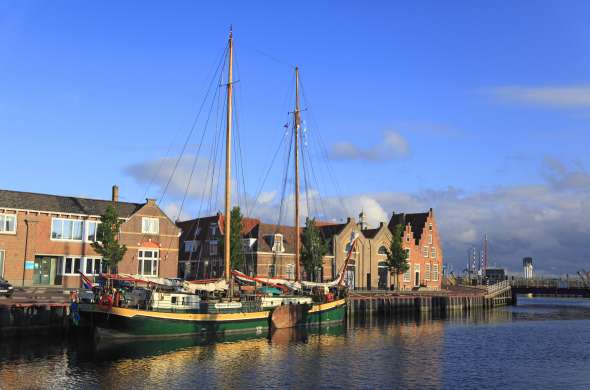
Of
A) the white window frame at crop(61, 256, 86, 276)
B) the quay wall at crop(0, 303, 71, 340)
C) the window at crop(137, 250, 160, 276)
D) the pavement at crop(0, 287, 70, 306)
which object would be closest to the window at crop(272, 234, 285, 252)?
the window at crop(137, 250, 160, 276)

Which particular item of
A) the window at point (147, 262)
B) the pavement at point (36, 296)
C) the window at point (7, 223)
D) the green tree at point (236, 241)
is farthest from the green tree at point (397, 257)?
the window at point (7, 223)

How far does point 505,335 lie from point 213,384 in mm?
35335

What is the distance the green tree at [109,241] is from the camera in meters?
60.6

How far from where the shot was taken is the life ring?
143 feet

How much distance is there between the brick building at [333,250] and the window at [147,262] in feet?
13.0

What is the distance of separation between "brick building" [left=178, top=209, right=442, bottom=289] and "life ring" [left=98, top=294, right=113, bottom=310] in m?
25.4

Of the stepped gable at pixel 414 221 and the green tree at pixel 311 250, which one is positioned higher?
the stepped gable at pixel 414 221

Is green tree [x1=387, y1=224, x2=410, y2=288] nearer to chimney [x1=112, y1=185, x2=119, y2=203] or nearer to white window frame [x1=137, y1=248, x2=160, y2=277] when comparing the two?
white window frame [x1=137, y1=248, x2=160, y2=277]

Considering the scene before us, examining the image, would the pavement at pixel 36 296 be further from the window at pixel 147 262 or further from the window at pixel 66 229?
the window at pixel 147 262

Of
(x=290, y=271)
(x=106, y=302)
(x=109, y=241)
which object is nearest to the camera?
(x=106, y=302)

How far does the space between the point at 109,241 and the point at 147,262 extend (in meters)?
8.57

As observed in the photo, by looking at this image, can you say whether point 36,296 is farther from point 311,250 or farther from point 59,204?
point 311,250

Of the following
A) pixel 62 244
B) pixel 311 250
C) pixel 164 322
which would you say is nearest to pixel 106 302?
pixel 164 322

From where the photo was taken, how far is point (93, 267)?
213 ft
